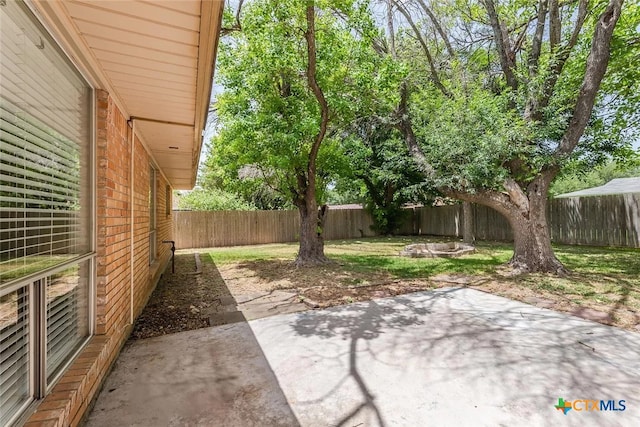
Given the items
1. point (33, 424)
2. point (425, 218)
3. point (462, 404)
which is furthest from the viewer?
point (425, 218)

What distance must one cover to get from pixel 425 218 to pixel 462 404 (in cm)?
1652

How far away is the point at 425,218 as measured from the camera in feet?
59.1

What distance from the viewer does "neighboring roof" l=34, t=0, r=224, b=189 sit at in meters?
1.69

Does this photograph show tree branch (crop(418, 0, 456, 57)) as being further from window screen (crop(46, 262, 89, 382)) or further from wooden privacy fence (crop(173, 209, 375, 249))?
wooden privacy fence (crop(173, 209, 375, 249))

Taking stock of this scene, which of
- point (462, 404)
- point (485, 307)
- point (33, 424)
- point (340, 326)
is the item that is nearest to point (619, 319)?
point (485, 307)

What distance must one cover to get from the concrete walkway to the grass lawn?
0.99m

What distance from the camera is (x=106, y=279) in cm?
262

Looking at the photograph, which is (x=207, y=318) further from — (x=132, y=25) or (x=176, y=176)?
(x=176, y=176)

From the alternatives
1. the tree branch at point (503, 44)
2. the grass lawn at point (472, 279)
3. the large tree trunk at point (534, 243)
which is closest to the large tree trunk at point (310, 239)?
the grass lawn at point (472, 279)

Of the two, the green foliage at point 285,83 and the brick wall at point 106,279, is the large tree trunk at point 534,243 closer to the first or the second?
the green foliage at point 285,83

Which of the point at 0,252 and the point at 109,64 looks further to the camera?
the point at 109,64

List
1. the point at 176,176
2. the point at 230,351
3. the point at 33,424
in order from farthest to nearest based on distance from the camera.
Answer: the point at 176,176, the point at 230,351, the point at 33,424

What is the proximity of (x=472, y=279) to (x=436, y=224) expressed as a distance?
11.4 metres

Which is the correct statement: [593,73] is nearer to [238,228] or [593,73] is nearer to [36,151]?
[36,151]
